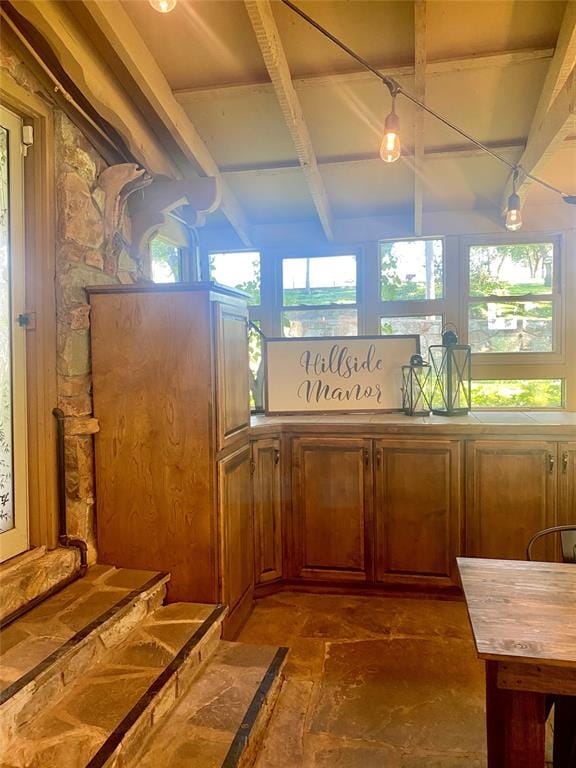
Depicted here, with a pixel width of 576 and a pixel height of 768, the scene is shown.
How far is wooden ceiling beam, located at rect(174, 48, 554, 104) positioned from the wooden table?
220 centimetres

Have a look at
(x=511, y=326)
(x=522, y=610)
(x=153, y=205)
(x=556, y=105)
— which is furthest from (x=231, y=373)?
(x=511, y=326)

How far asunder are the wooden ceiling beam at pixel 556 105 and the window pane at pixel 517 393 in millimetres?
1374

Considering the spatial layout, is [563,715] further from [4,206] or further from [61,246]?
[4,206]

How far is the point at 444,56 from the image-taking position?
237 centimetres

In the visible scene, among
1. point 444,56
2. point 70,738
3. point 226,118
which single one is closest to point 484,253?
point 444,56

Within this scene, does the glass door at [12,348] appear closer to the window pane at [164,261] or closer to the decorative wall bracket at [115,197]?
the decorative wall bracket at [115,197]

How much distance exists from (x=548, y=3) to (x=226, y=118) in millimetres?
1551

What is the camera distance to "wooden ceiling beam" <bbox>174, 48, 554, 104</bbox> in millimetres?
2311

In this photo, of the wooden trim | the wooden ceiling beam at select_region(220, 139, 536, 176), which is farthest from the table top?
the wooden ceiling beam at select_region(220, 139, 536, 176)

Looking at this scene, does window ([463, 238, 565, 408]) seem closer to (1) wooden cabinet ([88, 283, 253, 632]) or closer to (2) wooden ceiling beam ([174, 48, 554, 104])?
(2) wooden ceiling beam ([174, 48, 554, 104])

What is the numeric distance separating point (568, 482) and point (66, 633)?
258 cm

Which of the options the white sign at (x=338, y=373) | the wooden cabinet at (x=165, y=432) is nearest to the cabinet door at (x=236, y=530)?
the wooden cabinet at (x=165, y=432)

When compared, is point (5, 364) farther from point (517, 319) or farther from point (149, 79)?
point (517, 319)

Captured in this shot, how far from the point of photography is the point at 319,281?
12.1 ft
